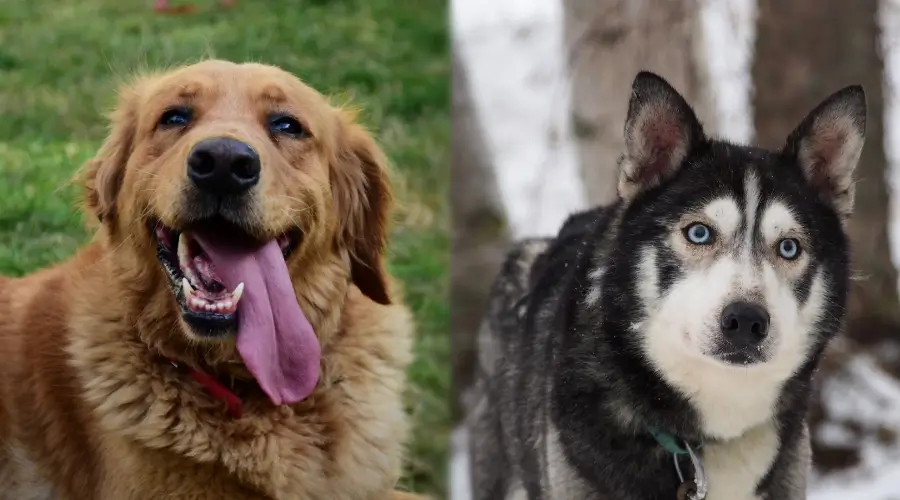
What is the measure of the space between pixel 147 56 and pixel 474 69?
87cm

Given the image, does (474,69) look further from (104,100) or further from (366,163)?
(104,100)

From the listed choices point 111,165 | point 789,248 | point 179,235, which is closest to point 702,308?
point 789,248

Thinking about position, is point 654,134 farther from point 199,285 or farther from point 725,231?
point 199,285

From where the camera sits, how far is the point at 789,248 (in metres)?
1.89

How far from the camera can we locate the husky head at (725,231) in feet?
6.07

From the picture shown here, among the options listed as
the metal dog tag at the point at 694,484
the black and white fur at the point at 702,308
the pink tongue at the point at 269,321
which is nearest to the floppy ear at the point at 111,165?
the pink tongue at the point at 269,321

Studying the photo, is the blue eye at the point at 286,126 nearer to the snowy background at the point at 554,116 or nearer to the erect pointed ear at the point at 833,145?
the snowy background at the point at 554,116

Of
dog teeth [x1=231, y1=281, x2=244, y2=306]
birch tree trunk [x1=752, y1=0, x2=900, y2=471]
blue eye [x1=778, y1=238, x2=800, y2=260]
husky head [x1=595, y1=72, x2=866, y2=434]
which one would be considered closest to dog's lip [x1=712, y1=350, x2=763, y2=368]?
husky head [x1=595, y1=72, x2=866, y2=434]

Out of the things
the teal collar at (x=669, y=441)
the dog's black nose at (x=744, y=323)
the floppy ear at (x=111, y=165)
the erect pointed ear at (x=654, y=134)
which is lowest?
the teal collar at (x=669, y=441)

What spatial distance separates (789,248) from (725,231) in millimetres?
145

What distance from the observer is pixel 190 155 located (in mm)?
1624

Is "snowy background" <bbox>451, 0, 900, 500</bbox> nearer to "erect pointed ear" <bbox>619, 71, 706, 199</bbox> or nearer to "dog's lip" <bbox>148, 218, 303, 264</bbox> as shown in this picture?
"erect pointed ear" <bbox>619, 71, 706, 199</bbox>

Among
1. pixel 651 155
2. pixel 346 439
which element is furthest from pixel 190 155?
pixel 651 155

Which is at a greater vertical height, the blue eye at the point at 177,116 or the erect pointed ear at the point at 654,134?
the erect pointed ear at the point at 654,134
